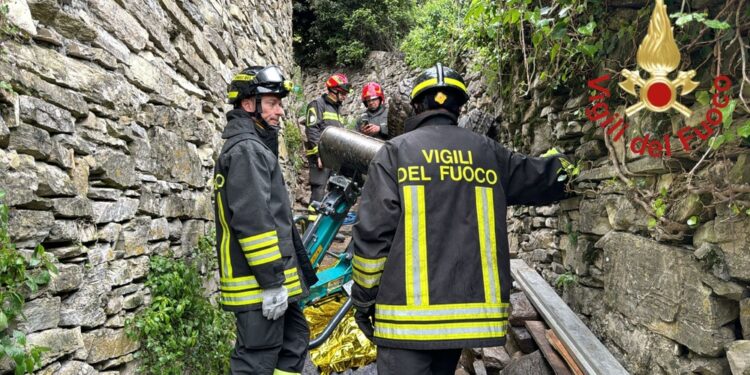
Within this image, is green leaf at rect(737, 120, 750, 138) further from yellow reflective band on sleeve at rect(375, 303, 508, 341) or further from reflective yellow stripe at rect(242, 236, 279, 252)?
reflective yellow stripe at rect(242, 236, 279, 252)

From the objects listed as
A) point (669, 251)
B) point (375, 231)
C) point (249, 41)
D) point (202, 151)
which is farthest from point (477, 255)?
point (249, 41)

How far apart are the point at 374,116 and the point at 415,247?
15.3 ft

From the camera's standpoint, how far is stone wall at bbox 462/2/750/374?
1467 mm

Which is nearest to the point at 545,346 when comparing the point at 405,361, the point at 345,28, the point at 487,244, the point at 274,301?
the point at 487,244

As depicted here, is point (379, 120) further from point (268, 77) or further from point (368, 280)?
point (368, 280)

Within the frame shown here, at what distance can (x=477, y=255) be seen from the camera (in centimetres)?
208

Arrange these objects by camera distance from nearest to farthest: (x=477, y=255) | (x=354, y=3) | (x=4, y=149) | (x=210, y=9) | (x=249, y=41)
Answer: (x=4, y=149) → (x=477, y=255) → (x=210, y=9) → (x=249, y=41) → (x=354, y=3)

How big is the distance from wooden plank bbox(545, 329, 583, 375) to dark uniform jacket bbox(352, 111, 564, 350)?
424 millimetres

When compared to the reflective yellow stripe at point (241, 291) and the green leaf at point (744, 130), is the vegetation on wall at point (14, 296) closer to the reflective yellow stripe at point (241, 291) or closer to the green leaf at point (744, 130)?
the reflective yellow stripe at point (241, 291)

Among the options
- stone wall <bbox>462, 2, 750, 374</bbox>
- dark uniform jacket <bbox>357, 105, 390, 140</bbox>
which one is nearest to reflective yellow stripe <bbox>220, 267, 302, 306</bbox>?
stone wall <bbox>462, 2, 750, 374</bbox>

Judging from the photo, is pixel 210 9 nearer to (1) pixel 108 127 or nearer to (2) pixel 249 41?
(2) pixel 249 41

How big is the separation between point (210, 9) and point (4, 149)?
267 centimetres

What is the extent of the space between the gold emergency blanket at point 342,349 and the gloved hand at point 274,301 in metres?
1.35

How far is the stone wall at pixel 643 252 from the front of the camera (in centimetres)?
147
